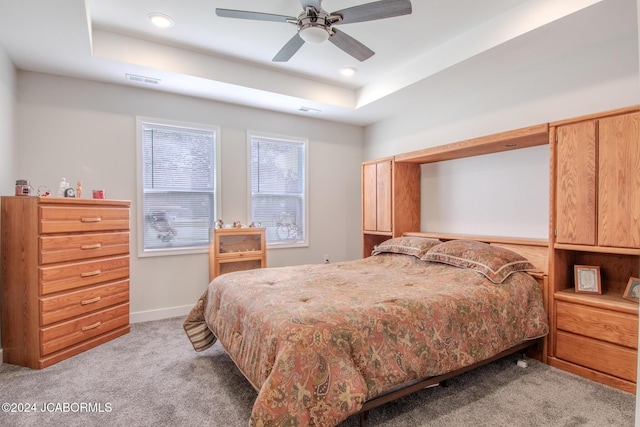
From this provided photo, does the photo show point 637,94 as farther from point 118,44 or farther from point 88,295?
point 88,295

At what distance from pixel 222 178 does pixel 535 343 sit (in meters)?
3.75

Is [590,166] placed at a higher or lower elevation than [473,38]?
lower

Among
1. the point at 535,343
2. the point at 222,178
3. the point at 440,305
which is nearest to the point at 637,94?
the point at 535,343

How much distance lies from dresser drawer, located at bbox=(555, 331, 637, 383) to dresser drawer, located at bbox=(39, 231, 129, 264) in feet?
13.1

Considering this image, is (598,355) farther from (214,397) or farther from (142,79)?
(142,79)

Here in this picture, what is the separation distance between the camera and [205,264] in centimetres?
414

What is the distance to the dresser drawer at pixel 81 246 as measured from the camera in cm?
262

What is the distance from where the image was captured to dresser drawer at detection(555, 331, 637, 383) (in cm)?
217

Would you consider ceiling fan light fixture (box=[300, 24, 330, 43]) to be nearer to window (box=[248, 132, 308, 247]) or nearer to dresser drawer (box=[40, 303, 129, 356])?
window (box=[248, 132, 308, 247])

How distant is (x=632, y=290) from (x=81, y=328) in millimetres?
4406

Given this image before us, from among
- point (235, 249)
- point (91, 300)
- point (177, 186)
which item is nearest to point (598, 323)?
point (235, 249)

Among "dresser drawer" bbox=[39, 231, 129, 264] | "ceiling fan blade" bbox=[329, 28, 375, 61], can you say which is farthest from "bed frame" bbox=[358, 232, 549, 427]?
"dresser drawer" bbox=[39, 231, 129, 264]

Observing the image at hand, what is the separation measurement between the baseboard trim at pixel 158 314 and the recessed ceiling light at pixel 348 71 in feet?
11.2

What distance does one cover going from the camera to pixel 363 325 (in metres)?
1.72
